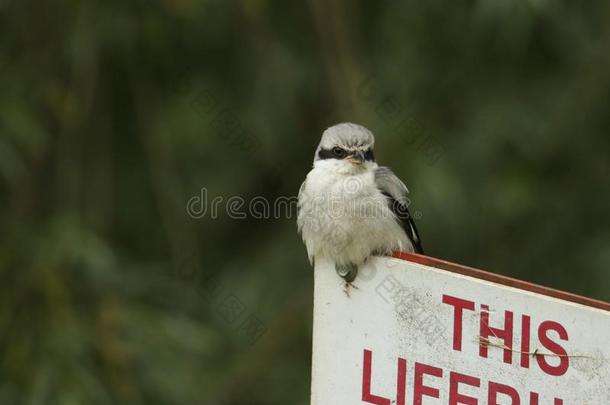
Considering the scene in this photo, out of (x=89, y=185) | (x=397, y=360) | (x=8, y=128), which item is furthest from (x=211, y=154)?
(x=397, y=360)

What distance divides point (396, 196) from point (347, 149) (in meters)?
0.25

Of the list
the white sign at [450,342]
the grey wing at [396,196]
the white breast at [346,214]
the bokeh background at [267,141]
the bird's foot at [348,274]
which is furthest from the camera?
the bokeh background at [267,141]

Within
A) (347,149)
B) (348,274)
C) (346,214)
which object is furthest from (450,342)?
(347,149)

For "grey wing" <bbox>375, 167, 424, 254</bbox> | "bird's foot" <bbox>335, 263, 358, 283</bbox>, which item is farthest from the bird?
"bird's foot" <bbox>335, 263, 358, 283</bbox>

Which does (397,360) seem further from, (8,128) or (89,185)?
(89,185)

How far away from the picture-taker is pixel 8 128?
544 cm

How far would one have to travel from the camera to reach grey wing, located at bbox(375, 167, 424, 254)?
3.95 m

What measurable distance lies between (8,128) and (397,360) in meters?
3.25

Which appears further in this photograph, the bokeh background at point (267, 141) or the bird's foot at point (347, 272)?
the bokeh background at point (267, 141)

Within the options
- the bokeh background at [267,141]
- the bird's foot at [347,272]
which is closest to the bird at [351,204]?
the bird's foot at [347,272]

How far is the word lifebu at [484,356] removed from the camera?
8.75 ft

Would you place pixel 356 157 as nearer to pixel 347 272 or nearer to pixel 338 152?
pixel 338 152

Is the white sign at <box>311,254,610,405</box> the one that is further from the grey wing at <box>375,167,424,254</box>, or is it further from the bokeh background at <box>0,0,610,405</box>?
the bokeh background at <box>0,0,610,405</box>

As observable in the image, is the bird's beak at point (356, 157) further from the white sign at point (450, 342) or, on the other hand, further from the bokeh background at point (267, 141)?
the bokeh background at point (267, 141)
